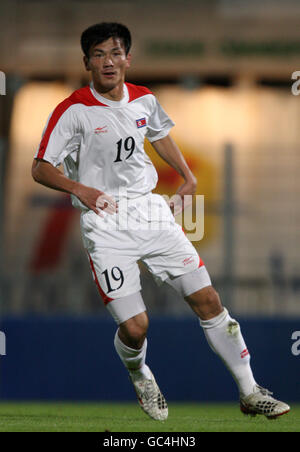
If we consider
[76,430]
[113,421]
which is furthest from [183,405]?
[76,430]

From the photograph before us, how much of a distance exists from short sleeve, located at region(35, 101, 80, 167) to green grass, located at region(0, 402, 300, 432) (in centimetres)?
154

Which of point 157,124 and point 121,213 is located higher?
point 157,124

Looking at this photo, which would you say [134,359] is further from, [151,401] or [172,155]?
[172,155]

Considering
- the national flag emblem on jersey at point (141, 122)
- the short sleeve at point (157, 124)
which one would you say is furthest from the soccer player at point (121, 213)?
the short sleeve at point (157, 124)

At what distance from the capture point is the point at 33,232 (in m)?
11.1

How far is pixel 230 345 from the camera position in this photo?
623 centimetres

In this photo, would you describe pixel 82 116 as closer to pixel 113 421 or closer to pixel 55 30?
pixel 113 421

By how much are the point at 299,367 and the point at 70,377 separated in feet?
6.44

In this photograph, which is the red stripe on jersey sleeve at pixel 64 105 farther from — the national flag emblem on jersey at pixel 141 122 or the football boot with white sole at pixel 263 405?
the football boot with white sole at pixel 263 405

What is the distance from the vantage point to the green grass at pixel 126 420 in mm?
5668

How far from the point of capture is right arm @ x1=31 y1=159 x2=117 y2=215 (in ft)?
19.8

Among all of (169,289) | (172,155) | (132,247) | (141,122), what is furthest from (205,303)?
(169,289)

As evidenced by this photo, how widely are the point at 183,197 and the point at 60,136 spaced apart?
952mm

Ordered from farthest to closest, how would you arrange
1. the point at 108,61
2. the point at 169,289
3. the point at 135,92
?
the point at 169,289
the point at 135,92
the point at 108,61
